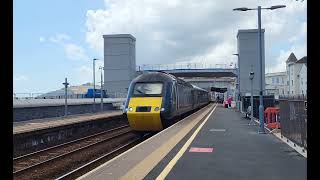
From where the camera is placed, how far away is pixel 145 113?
875 inches

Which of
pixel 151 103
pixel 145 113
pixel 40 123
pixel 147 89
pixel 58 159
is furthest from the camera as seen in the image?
pixel 40 123

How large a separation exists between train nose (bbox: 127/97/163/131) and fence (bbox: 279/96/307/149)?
6864 millimetres

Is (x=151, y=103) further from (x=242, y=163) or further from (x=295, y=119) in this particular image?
(x=242, y=163)

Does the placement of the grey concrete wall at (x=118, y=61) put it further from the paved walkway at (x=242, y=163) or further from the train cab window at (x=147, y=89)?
the paved walkway at (x=242, y=163)

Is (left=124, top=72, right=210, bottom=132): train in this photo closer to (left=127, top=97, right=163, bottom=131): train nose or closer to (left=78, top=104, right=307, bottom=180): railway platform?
(left=127, top=97, right=163, bottom=131): train nose

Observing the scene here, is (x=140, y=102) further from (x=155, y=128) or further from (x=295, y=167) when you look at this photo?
(x=295, y=167)

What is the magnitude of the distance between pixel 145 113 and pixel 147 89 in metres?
1.78

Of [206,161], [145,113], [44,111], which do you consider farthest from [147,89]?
[44,111]

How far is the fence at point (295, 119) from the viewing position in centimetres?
1274

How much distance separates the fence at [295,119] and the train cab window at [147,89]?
24.5 feet

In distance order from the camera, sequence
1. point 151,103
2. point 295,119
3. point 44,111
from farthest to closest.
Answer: point 44,111 → point 151,103 → point 295,119

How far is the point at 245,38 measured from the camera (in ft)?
292

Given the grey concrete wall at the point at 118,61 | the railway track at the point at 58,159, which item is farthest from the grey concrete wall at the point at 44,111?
the grey concrete wall at the point at 118,61
